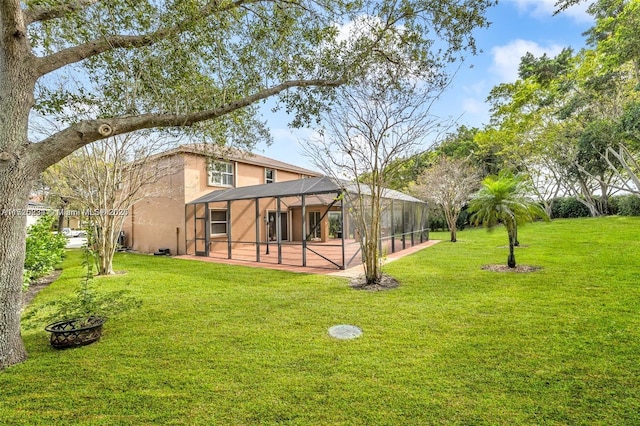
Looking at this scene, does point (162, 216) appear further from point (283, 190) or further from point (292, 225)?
point (283, 190)

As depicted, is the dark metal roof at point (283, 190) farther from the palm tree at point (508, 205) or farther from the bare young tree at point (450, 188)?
the bare young tree at point (450, 188)

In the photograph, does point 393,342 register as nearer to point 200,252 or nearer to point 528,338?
point 528,338

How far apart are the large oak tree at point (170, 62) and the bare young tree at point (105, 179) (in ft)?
11.3

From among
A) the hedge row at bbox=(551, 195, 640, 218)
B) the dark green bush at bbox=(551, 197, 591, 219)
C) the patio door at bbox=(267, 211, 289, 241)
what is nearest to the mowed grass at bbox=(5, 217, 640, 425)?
the patio door at bbox=(267, 211, 289, 241)

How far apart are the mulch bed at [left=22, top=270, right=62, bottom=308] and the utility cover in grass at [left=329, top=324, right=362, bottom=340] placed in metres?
6.71

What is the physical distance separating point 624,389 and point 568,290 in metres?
4.12

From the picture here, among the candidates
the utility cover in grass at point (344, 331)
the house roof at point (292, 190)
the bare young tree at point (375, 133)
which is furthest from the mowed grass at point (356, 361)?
the house roof at point (292, 190)

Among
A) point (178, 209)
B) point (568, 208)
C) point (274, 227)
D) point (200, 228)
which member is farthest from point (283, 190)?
point (568, 208)

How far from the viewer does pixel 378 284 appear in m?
7.52

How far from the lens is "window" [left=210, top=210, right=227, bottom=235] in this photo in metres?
15.8

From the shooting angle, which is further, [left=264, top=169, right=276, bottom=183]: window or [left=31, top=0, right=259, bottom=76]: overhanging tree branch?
[left=264, top=169, right=276, bottom=183]: window

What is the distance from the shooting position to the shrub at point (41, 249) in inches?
308

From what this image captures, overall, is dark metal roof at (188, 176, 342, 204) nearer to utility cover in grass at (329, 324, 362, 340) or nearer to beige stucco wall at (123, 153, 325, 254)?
beige stucco wall at (123, 153, 325, 254)

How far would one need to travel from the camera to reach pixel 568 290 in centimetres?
641
